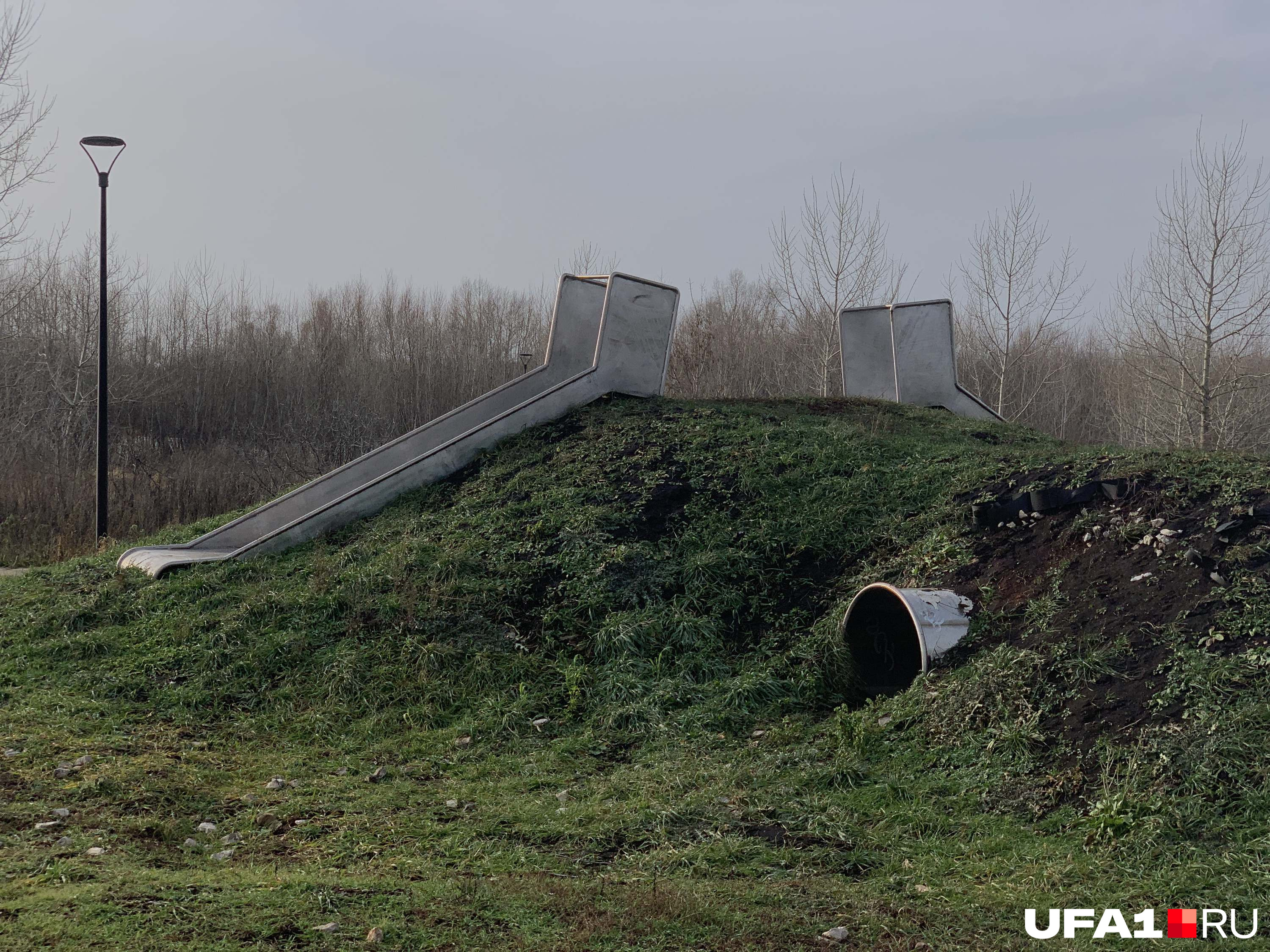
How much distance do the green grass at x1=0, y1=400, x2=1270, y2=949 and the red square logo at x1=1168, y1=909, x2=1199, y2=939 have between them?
0.31 ft

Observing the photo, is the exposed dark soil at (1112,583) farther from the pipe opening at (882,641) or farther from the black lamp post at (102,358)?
the black lamp post at (102,358)

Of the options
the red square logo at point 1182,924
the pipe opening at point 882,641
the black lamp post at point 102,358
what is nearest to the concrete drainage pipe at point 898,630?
the pipe opening at point 882,641

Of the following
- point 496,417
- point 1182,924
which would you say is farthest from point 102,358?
point 1182,924

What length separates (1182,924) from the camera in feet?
10.2

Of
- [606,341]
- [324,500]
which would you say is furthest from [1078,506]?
[324,500]

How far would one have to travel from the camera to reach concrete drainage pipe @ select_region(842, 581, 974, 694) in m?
5.30

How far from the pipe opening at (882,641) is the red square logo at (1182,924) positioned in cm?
256

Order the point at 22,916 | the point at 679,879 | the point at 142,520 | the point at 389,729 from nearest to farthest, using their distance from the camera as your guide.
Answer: the point at 22,916
the point at 679,879
the point at 389,729
the point at 142,520

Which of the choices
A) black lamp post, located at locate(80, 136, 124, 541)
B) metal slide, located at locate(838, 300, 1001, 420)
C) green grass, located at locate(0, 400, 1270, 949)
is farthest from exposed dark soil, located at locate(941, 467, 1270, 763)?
black lamp post, located at locate(80, 136, 124, 541)

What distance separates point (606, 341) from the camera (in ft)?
33.0

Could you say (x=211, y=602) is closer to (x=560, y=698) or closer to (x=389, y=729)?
(x=389, y=729)

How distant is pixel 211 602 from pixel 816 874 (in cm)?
538

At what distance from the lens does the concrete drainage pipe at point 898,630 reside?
5.30 meters

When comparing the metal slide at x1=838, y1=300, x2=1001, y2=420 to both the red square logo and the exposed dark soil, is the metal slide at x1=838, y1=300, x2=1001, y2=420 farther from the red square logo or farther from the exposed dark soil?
the red square logo
